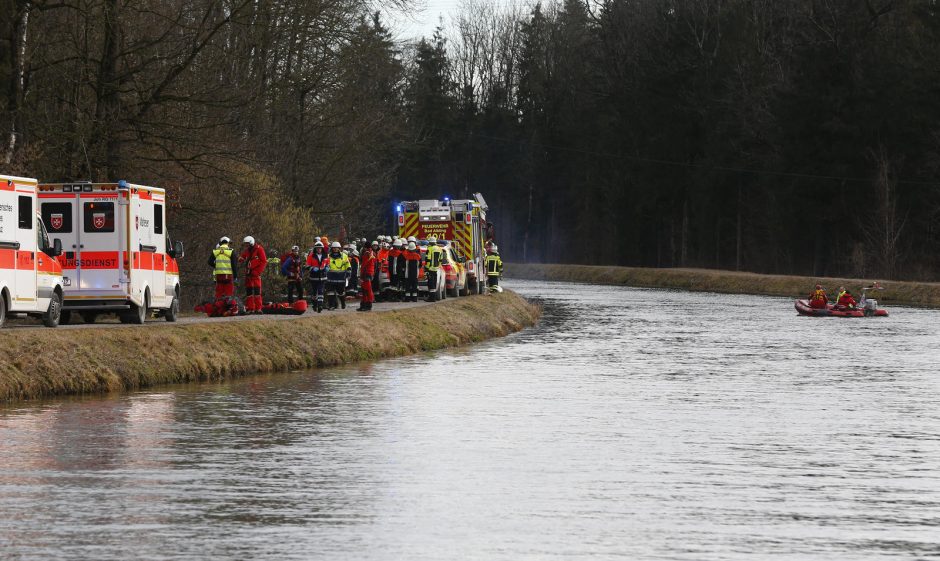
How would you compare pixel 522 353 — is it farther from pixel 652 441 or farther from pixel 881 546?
pixel 881 546

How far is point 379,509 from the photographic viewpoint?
13.4 meters

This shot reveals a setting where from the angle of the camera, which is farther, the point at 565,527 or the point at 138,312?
the point at 138,312

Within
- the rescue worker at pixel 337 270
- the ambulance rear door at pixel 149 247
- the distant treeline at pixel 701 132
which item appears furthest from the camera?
the distant treeline at pixel 701 132

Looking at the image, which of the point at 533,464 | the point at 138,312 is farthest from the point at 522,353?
the point at 533,464

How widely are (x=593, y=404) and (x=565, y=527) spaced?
11.1 m

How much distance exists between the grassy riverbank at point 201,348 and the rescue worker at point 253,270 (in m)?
1.77

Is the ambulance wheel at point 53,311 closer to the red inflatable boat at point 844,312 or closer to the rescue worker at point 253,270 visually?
the rescue worker at point 253,270

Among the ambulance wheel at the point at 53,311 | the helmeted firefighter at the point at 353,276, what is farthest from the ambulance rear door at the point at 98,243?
the helmeted firefighter at the point at 353,276

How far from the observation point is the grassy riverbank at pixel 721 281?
69062mm

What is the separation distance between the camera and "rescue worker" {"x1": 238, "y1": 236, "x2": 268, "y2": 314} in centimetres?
3428

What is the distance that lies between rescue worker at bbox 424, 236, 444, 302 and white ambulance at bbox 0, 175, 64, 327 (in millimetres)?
19526

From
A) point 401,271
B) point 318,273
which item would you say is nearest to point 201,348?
point 318,273

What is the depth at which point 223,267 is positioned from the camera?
110 feet

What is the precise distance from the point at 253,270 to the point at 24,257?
8.30m
